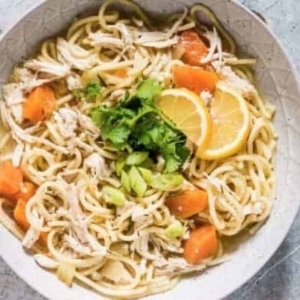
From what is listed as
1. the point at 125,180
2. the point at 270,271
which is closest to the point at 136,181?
the point at 125,180

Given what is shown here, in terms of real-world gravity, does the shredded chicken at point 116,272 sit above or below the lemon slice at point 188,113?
below

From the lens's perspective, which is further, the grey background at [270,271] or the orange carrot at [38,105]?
the grey background at [270,271]

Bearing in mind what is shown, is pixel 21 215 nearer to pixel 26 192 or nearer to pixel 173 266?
pixel 26 192

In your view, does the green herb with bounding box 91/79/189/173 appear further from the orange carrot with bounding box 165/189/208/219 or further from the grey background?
the grey background

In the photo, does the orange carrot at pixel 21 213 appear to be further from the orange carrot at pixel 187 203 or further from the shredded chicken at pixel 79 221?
the orange carrot at pixel 187 203

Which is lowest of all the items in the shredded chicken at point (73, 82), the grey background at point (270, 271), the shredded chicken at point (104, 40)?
the grey background at point (270, 271)

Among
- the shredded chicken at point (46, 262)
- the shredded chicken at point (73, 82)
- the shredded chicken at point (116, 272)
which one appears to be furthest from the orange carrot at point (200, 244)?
the shredded chicken at point (73, 82)

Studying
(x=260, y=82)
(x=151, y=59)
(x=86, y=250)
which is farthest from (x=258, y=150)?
(x=86, y=250)
